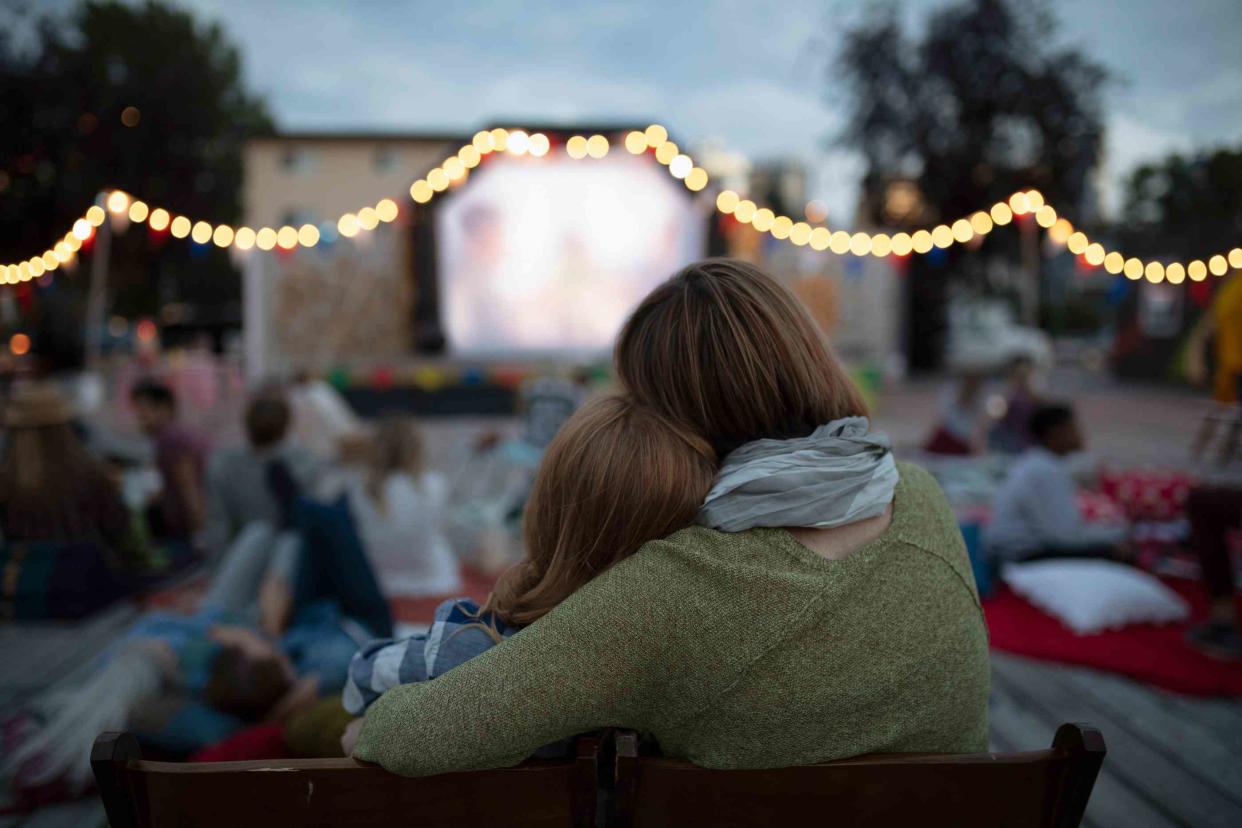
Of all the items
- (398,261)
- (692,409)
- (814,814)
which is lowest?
(814,814)

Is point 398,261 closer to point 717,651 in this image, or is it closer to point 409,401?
point 409,401

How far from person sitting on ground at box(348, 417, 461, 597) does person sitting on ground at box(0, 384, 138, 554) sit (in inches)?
49.5

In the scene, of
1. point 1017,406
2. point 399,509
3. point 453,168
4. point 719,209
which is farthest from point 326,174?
point 399,509

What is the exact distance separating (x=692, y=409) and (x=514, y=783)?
1.99 ft

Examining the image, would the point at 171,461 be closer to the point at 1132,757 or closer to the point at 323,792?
the point at 323,792

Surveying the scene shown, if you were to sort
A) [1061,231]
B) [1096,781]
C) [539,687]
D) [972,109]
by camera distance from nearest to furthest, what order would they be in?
[539,687] → [1096,781] → [1061,231] → [972,109]

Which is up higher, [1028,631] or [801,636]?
[801,636]

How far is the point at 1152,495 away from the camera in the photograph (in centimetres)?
586

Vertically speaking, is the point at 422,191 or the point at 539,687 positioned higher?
the point at 422,191

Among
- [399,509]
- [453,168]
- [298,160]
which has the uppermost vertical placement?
[298,160]

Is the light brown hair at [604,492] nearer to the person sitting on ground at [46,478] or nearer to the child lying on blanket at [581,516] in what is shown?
the child lying on blanket at [581,516]

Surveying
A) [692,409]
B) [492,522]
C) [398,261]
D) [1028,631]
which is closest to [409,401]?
[398,261]

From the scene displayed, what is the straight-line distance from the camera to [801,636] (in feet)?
3.72

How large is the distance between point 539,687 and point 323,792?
34cm
